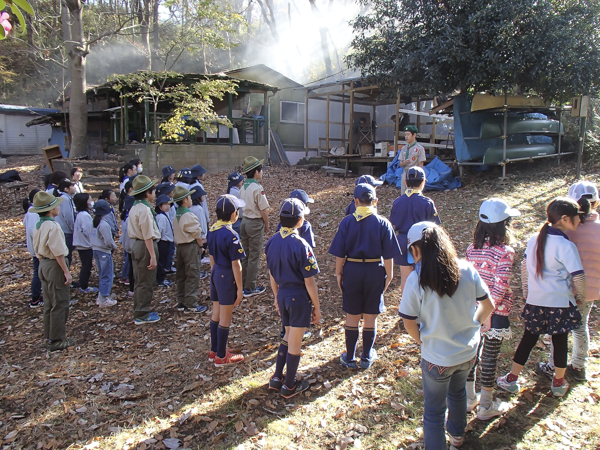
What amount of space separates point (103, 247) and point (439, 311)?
572 centimetres

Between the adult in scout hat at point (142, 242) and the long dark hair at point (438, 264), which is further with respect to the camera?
the adult in scout hat at point (142, 242)

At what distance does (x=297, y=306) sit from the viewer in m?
3.85

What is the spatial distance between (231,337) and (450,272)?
3.78 m

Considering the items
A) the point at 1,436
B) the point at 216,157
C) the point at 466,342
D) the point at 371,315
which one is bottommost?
the point at 1,436

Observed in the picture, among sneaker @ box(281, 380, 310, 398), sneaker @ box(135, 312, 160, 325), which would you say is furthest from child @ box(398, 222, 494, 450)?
sneaker @ box(135, 312, 160, 325)

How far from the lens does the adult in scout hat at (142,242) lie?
5.78 metres

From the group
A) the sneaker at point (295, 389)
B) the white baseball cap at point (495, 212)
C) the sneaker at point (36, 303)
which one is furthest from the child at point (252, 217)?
the white baseball cap at point (495, 212)

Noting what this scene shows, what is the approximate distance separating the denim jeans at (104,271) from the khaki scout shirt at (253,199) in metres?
2.46

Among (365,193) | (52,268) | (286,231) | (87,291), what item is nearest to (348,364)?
(286,231)

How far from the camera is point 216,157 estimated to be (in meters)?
17.4

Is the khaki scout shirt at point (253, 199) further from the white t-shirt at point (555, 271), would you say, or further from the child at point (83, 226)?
the white t-shirt at point (555, 271)

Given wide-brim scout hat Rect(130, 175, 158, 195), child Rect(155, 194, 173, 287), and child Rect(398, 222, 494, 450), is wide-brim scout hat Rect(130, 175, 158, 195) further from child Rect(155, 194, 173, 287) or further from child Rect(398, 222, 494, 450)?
child Rect(398, 222, 494, 450)

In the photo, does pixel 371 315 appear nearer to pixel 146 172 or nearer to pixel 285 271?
pixel 285 271

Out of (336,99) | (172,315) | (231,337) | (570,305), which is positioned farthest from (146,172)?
(570,305)
